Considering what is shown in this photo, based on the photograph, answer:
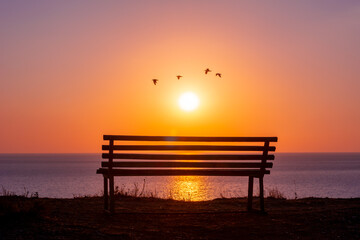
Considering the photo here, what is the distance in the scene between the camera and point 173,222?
11.2 meters

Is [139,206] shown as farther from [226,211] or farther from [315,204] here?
[315,204]

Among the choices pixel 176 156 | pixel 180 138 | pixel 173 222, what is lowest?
pixel 173 222

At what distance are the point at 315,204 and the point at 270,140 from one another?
100 inches

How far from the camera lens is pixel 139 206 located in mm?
13898

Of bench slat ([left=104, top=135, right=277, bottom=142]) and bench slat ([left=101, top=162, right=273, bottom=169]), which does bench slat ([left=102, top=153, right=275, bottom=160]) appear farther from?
bench slat ([left=104, top=135, right=277, bottom=142])

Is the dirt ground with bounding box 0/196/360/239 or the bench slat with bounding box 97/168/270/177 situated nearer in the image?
the dirt ground with bounding box 0/196/360/239

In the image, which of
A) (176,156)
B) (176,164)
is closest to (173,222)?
(176,164)

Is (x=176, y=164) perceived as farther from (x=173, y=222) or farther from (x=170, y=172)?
(x=173, y=222)

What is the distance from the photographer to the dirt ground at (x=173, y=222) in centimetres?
1008

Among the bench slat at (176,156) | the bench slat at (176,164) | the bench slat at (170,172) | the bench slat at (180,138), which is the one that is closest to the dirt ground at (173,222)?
the bench slat at (170,172)

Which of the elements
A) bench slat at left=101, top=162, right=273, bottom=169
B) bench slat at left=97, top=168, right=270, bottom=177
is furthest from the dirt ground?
bench slat at left=101, top=162, right=273, bottom=169

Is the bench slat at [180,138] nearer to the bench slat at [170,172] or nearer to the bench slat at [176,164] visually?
the bench slat at [176,164]

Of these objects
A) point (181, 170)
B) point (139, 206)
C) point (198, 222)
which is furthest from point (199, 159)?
point (139, 206)

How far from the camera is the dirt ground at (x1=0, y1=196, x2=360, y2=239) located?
10078 millimetres
